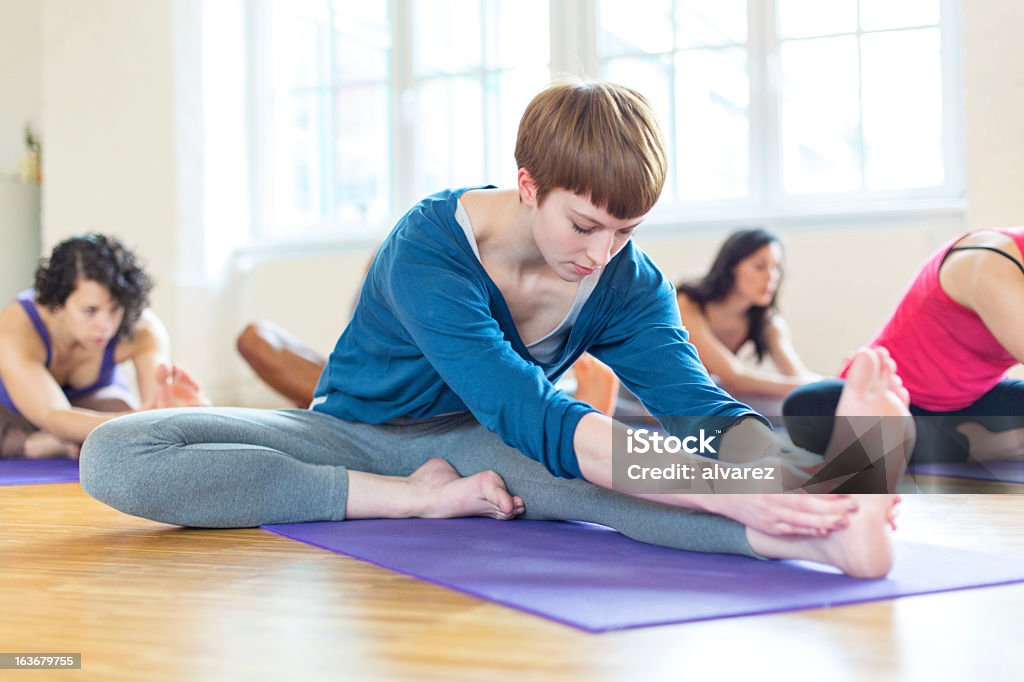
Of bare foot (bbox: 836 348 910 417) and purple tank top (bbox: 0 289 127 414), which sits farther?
purple tank top (bbox: 0 289 127 414)

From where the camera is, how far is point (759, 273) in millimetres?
3770

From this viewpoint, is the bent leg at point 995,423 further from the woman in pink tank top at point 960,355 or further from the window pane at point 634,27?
the window pane at point 634,27

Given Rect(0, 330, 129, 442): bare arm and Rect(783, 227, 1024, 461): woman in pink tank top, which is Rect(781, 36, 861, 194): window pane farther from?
Rect(0, 330, 129, 442): bare arm

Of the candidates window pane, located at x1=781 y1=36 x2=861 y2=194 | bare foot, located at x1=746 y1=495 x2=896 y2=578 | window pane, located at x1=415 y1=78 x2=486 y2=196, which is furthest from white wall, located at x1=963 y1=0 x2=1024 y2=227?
bare foot, located at x1=746 y1=495 x2=896 y2=578

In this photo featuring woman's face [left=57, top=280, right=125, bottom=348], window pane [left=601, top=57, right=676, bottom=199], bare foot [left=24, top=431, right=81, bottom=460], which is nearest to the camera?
woman's face [left=57, top=280, right=125, bottom=348]

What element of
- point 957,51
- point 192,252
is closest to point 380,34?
point 192,252

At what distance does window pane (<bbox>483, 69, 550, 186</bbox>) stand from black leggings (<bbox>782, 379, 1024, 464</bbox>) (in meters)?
2.88

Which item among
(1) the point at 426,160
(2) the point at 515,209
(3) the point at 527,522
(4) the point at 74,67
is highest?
(4) the point at 74,67

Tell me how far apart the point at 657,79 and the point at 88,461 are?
387cm

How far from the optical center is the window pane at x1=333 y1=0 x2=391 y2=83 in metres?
5.66

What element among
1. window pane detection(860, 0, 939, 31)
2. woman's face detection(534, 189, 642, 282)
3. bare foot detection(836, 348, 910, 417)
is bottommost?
bare foot detection(836, 348, 910, 417)

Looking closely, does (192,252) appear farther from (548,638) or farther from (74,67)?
(548,638)

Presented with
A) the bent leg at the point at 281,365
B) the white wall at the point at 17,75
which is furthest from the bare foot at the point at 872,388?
the white wall at the point at 17,75

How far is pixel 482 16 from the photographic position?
544 centimetres
